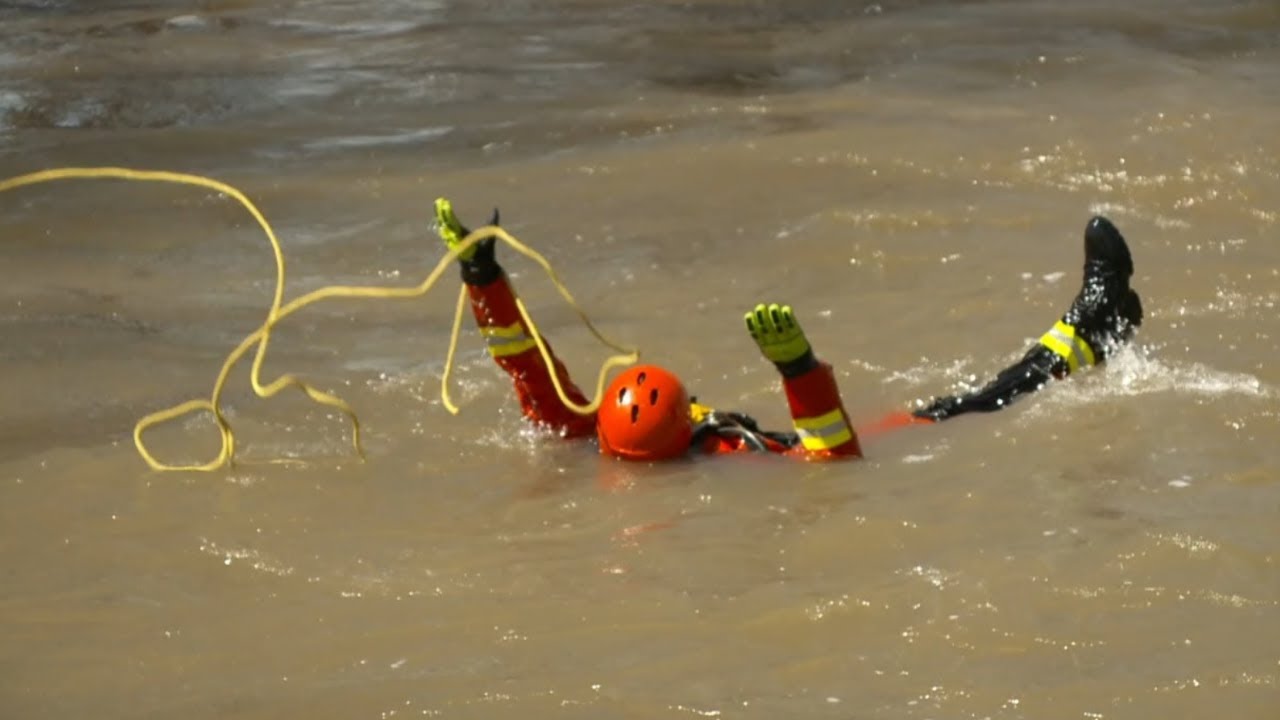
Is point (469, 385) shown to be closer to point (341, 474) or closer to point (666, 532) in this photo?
point (341, 474)

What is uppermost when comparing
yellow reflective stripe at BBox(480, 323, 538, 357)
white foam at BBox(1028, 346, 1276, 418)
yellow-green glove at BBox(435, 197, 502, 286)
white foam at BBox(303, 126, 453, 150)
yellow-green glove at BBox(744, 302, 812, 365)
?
yellow-green glove at BBox(435, 197, 502, 286)

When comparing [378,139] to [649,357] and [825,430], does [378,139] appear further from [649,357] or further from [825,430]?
[825,430]

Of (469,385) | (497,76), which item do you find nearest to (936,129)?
(497,76)

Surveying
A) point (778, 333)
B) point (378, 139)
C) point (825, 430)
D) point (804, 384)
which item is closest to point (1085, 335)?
point (825, 430)

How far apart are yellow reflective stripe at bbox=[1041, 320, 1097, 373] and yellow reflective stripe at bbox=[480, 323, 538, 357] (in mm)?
1687

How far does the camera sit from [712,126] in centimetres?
981

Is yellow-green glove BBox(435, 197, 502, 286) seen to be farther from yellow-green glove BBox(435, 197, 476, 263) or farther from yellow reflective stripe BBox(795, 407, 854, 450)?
yellow reflective stripe BBox(795, 407, 854, 450)

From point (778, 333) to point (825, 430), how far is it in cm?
40

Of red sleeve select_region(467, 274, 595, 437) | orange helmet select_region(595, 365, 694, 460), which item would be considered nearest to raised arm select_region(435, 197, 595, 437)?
red sleeve select_region(467, 274, 595, 437)

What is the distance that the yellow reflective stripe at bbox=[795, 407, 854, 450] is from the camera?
5789 mm

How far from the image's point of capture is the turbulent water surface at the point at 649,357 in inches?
180

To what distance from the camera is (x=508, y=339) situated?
240 inches

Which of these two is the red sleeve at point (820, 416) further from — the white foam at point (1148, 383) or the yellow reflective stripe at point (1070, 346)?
the yellow reflective stripe at point (1070, 346)

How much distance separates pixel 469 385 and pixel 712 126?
129 inches
